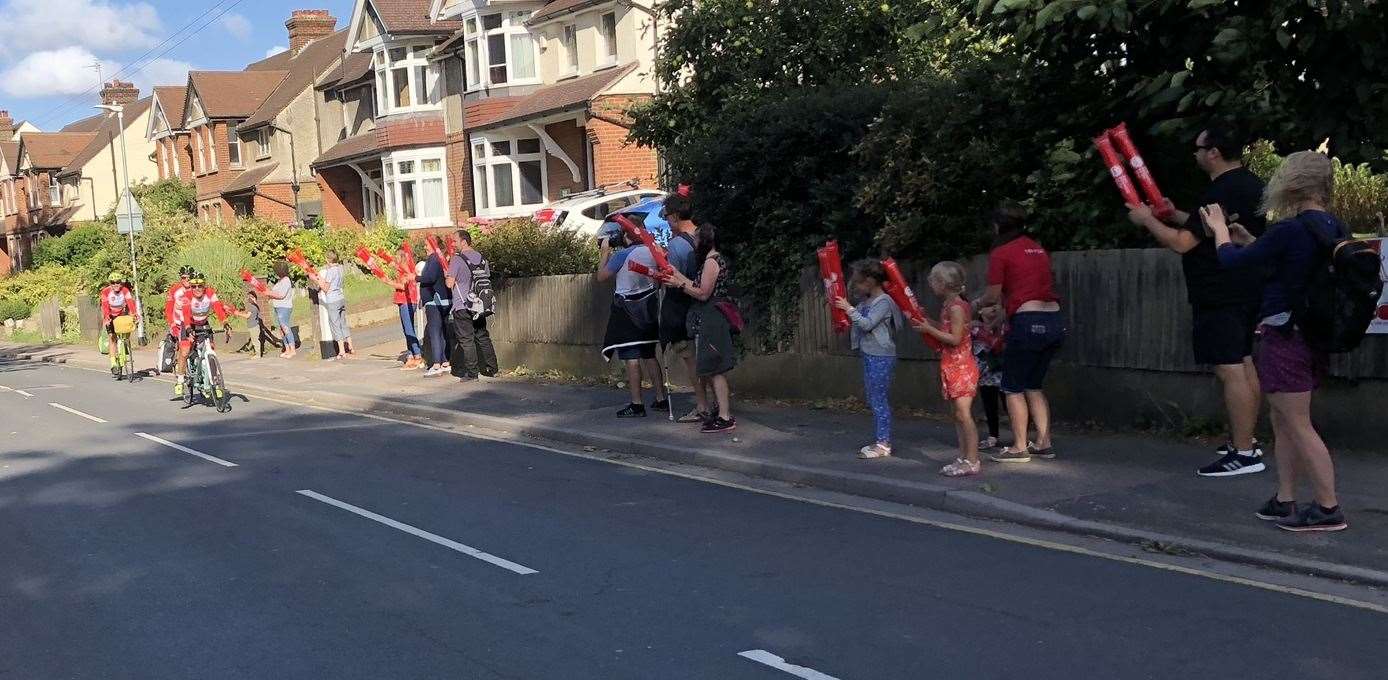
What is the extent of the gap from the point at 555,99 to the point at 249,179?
24.1m

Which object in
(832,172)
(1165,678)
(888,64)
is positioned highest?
(888,64)

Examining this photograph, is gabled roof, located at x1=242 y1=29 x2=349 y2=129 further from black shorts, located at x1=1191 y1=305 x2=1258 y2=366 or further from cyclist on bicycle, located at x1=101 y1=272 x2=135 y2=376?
black shorts, located at x1=1191 y1=305 x2=1258 y2=366

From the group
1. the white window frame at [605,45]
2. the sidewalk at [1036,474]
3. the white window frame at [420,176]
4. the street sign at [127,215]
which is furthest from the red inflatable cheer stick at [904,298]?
the white window frame at [420,176]

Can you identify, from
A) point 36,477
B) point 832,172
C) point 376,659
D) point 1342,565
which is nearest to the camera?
point 376,659

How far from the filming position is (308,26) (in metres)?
58.9

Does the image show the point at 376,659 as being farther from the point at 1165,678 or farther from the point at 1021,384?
the point at 1021,384

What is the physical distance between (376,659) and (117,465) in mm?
7555

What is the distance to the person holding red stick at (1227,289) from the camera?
7.90 meters

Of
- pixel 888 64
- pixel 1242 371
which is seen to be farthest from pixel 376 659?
pixel 888 64

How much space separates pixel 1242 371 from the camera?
8219mm

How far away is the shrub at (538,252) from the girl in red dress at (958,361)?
898cm

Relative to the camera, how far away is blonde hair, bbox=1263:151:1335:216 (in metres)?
A: 6.70

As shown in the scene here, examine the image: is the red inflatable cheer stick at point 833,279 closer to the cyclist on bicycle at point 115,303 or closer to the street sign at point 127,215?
the cyclist on bicycle at point 115,303

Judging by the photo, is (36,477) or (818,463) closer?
(818,463)
